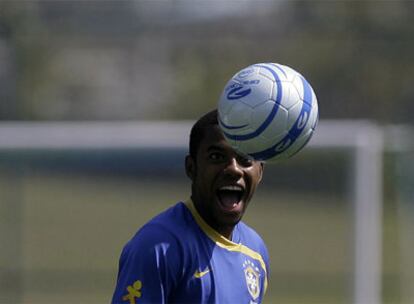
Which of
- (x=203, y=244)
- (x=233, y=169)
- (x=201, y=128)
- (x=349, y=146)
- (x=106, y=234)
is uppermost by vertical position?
(x=349, y=146)

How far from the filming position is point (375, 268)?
8250 millimetres

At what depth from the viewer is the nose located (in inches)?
164

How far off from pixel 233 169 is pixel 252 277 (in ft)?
1.49

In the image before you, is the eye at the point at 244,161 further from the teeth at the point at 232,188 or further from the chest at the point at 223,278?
the chest at the point at 223,278

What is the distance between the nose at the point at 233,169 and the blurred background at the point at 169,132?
384cm

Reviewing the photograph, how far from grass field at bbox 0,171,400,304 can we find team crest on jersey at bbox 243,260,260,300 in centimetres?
378

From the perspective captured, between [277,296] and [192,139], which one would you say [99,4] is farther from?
[192,139]

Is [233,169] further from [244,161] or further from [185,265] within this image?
[185,265]

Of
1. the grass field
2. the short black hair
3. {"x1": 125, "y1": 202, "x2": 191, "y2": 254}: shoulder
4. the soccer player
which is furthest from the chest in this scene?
the grass field

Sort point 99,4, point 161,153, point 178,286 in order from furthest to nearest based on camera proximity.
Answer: point 99,4 < point 161,153 < point 178,286

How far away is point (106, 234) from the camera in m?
8.24

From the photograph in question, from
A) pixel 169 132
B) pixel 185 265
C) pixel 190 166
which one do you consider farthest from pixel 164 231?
pixel 169 132

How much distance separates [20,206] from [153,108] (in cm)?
224

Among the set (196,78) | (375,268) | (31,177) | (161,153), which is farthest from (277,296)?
(196,78)
